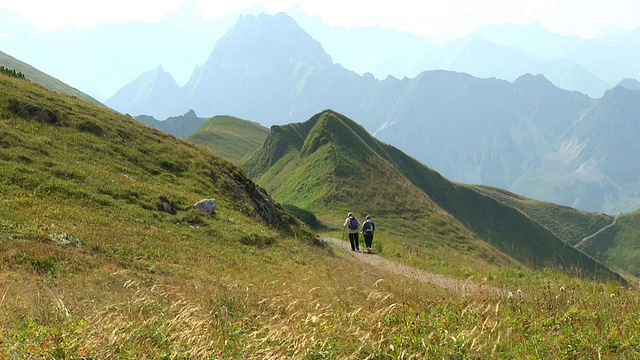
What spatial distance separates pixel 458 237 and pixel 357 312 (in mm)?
79254

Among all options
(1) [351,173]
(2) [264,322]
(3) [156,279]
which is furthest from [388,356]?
(1) [351,173]

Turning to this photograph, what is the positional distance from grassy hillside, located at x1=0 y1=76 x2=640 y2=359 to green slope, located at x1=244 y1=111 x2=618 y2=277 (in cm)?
3530

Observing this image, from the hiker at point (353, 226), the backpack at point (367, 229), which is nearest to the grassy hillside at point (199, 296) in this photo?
the hiker at point (353, 226)

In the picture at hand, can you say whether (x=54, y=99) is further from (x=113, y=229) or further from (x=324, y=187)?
(x=324, y=187)

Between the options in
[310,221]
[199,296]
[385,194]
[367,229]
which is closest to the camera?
[199,296]

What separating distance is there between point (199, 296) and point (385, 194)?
80.8 metres

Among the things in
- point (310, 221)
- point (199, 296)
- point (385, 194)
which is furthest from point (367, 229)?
point (385, 194)

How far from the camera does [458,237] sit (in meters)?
83.4

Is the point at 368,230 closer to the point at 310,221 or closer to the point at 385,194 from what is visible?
the point at 310,221

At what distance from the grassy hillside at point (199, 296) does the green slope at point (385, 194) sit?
35.3 metres

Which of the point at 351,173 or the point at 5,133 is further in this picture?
the point at 351,173

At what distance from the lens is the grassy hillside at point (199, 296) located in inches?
269

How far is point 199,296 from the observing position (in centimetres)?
1027

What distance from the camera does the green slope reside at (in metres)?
79.6
